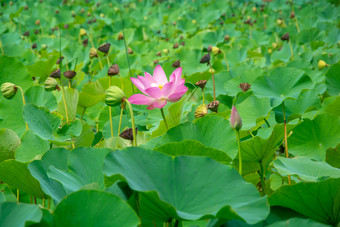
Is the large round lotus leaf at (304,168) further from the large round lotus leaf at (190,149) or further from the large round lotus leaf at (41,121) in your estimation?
the large round lotus leaf at (41,121)

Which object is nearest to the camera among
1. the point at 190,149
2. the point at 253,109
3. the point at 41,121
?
the point at 190,149

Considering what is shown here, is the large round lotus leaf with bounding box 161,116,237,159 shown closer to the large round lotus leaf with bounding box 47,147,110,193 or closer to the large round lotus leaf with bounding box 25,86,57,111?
the large round lotus leaf with bounding box 47,147,110,193

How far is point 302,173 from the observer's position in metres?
0.64

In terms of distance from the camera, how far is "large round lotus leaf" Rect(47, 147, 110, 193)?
0.56 meters

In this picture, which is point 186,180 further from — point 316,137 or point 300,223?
point 316,137

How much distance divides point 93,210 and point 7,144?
1.32ft

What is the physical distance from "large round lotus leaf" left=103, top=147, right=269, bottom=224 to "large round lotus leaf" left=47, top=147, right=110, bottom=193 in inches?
3.6

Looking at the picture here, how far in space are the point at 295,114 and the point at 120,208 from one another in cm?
68

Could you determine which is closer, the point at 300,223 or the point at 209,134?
the point at 300,223

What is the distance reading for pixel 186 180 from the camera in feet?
1.61

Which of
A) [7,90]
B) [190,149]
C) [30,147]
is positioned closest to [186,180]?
[190,149]

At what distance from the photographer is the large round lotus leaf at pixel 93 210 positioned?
43cm

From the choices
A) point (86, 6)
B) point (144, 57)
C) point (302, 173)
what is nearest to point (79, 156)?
point (302, 173)

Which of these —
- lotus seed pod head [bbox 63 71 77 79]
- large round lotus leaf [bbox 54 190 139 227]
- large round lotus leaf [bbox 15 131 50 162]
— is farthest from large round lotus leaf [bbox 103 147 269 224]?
lotus seed pod head [bbox 63 71 77 79]
